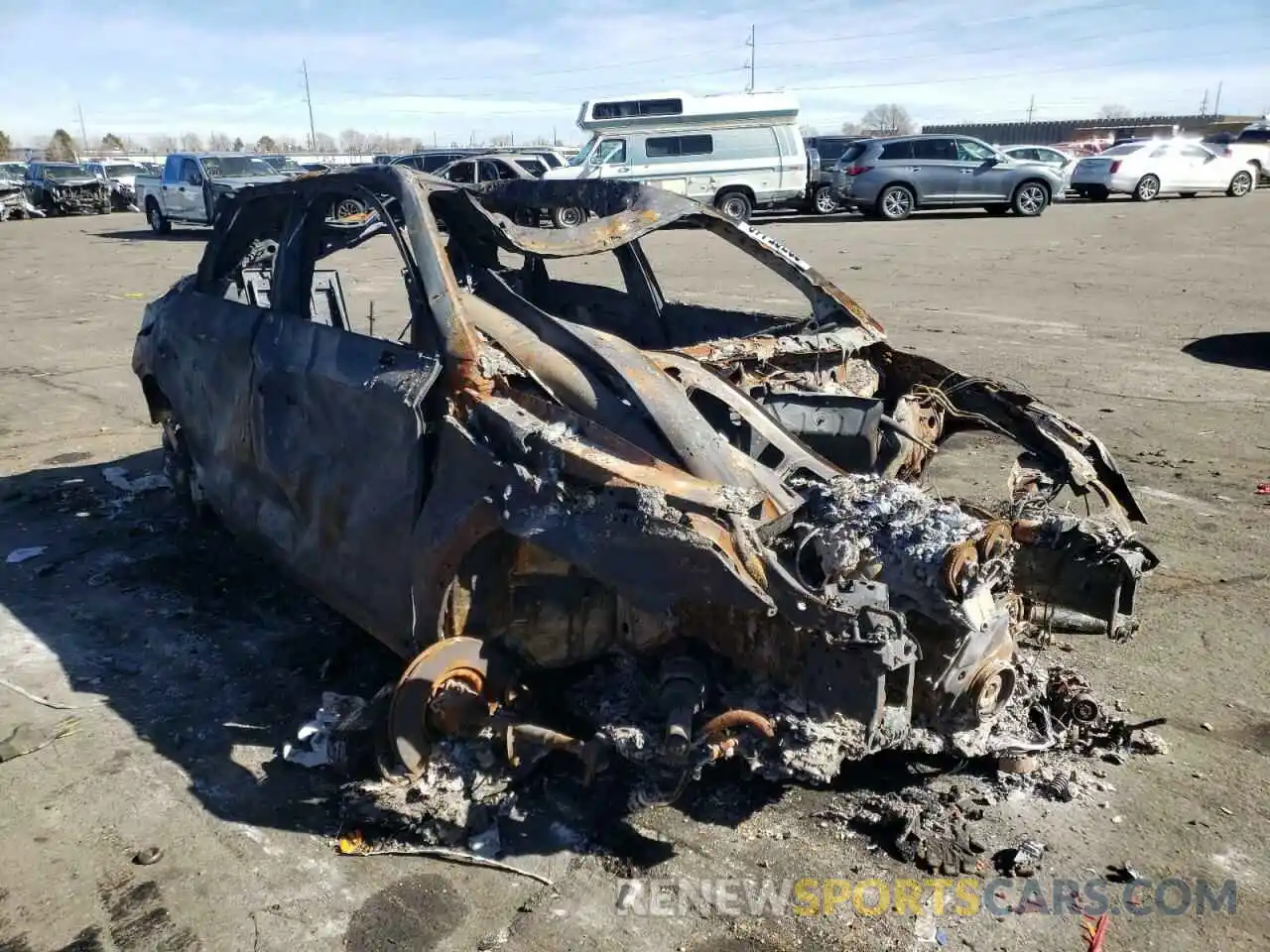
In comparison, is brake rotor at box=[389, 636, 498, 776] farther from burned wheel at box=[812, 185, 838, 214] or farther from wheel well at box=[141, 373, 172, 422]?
burned wheel at box=[812, 185, 838, 214]

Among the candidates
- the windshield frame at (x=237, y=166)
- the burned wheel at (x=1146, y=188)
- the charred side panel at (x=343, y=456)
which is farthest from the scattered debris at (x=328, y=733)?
the burned wheel at (x=1146, y=188)

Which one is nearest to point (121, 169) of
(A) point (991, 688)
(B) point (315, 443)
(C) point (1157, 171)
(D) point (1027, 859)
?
(C) point (1157, 171)

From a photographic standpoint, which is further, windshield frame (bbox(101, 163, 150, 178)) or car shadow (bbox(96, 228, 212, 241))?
windshield frame (bbox(101, 163, 150, 178))

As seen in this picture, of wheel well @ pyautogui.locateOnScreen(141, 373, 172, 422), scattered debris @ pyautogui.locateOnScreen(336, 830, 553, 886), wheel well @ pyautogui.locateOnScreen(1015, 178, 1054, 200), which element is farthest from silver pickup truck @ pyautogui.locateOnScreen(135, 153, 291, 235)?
scattered debris @ pyautogui.locateOnScreen(336, 830, 553, 886)

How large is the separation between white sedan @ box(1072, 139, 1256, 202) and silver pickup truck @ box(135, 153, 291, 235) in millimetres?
19377

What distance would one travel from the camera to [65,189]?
103ft

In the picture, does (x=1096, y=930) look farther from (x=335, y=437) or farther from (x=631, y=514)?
(x=335, y=437)

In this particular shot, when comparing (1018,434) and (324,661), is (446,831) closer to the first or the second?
(324,661)

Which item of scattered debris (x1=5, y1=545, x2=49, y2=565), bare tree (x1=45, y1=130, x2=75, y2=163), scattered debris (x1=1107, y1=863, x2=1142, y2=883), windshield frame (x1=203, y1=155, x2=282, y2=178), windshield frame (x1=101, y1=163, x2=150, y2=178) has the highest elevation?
bare tree (x1=45, y1=130, x2=75, y2=163)

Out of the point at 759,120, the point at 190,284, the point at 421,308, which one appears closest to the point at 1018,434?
the point at 421,308

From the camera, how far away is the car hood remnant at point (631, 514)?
2645 millimetres

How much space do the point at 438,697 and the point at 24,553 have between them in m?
3.36

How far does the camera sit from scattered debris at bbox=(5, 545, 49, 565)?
5105mm

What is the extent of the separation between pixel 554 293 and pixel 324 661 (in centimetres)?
250
